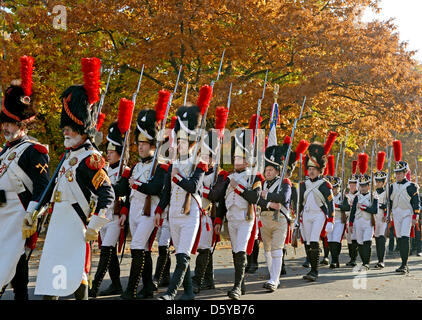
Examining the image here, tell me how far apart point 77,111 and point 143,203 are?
250cm

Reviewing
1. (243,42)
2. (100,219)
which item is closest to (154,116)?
(100,219)

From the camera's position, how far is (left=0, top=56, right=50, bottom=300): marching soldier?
202 inches

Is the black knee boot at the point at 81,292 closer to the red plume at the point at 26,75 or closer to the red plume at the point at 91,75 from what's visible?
the red plume at the point at 91,75

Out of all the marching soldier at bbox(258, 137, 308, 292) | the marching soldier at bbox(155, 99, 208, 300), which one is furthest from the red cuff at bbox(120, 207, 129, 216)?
the marching soldier at bbox(258, 137, 308, 292)

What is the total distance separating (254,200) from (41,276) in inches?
139

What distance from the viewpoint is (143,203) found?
726cm

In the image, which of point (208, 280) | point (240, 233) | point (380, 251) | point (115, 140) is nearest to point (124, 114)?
point (115, 140)

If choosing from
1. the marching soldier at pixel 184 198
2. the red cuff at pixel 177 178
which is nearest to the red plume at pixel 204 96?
the marching soldier at pixel 184 198

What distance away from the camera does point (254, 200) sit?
24.2ft

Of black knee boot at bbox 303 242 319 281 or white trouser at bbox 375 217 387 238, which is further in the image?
white trouser at bbox 375 217 387 238

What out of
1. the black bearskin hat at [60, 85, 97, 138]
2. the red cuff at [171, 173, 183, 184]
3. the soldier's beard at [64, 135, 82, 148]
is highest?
the black bearskin hat at [60, 85, 97, 138]

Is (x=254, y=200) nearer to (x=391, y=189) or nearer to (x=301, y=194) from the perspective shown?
(x=301, y=194)

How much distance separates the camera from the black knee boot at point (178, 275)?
6184 mm

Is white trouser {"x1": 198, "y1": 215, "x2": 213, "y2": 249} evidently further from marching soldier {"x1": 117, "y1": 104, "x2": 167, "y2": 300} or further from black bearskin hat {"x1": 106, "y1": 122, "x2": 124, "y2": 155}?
black bearskin hat {"x1": 106, "y1": 122, "x2": 124, "y2": 155}
